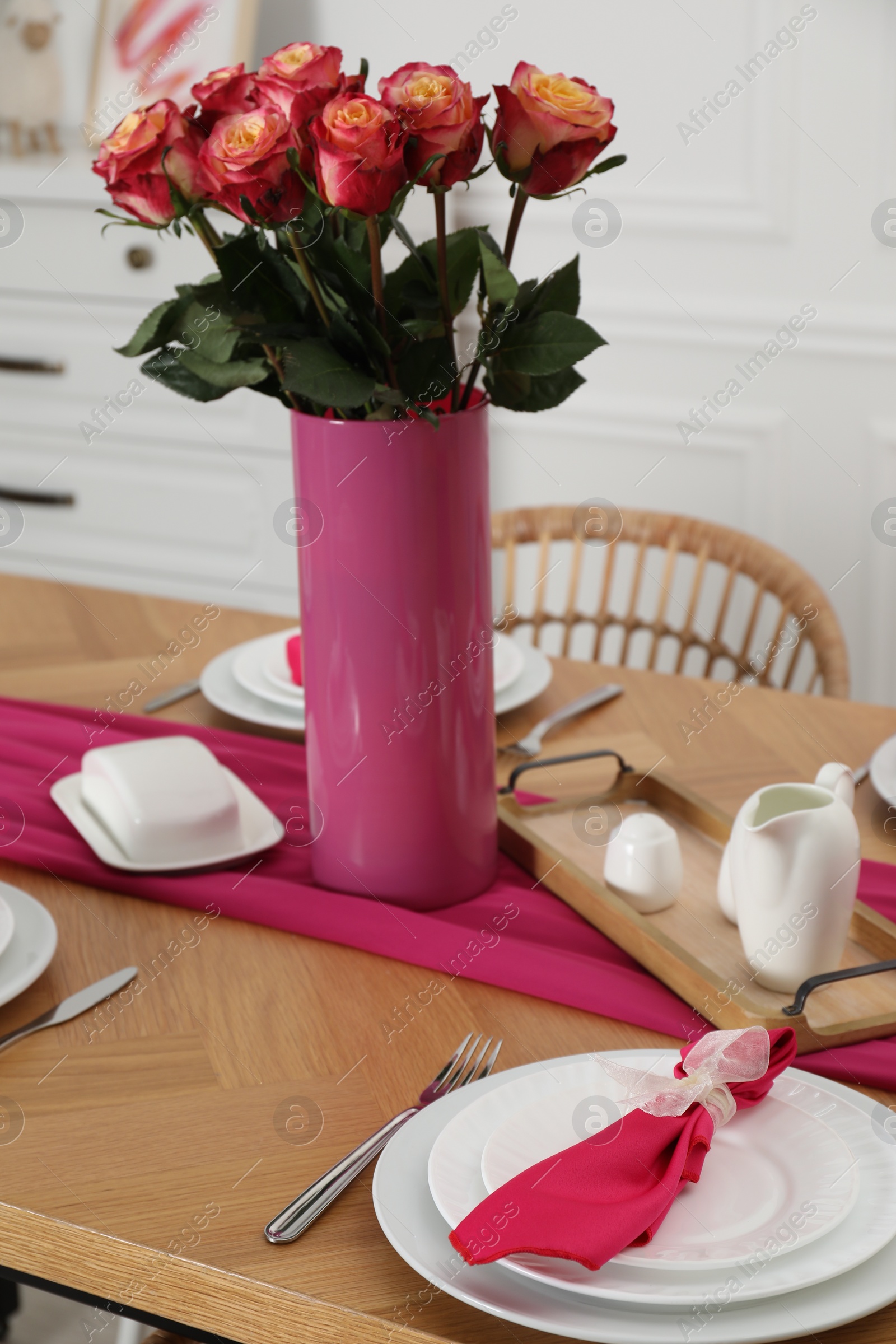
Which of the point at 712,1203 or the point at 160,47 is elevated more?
the point at 160,47

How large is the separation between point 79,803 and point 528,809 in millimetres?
354

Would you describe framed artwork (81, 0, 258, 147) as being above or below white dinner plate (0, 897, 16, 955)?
above

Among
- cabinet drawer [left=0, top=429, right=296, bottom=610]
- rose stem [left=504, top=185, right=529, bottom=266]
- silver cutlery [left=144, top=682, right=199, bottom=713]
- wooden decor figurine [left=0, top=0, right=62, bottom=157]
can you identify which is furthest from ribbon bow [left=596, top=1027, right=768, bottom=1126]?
wooden decor figurine [left=0, top=0, right=62, bottom=157]

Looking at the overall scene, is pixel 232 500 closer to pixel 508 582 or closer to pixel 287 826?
pixel 508 582

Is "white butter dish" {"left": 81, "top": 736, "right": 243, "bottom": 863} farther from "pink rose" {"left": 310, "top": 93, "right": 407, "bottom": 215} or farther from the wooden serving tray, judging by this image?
"pink rose" {"left": 310, "top": 93, "right": 407, "bottom": 215}

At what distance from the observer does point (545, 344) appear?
79 centimetres

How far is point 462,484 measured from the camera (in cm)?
85

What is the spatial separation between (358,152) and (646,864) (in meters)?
0.48

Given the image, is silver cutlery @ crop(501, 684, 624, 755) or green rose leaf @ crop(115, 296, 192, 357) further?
silver cutlery @ crop(501, 684, 624, 755)

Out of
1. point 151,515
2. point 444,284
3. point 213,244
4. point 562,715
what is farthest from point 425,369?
point 151,515

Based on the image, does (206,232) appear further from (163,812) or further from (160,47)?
(160,47)

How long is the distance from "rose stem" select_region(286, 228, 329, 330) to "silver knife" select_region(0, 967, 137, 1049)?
1.42 feet

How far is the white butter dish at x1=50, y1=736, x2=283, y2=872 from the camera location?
37.6 inches

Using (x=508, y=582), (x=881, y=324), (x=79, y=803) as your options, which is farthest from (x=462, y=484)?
(x=881, y=324)
